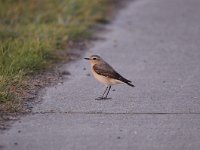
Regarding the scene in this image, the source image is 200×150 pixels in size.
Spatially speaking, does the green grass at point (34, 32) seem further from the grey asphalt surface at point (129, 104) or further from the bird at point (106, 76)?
the bird at point (106, 76)

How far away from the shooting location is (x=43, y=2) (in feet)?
60.2

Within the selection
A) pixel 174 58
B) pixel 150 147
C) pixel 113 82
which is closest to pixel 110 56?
pixel 174 58

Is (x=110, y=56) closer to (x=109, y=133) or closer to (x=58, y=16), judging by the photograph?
(x=58, y=16)

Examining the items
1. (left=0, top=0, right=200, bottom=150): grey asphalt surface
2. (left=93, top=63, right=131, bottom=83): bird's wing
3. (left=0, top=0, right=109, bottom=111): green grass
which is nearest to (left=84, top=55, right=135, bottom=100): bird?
(left=93, top=63, right=131, bottom=83): bird's wing

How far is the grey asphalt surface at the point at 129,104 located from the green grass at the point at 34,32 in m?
0.51

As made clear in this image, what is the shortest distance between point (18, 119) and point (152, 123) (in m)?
1.72

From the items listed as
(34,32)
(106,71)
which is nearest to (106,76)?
(106,71)

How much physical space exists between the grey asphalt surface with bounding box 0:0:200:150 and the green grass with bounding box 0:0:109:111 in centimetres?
51

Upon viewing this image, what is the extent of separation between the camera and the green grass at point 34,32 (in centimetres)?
1117

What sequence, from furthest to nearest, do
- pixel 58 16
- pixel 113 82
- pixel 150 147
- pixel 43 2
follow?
pixel 43 2
pixel 58 16
pixel 113 82
pixel 150 147

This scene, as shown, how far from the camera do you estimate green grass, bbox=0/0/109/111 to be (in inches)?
440

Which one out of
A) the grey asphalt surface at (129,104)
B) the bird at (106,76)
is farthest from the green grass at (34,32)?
the bird at (106,76)

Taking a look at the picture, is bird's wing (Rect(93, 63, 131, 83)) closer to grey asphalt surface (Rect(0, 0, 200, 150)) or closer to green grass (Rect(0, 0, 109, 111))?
grey asphalt surface (Rect(0, 0, 200, 150))

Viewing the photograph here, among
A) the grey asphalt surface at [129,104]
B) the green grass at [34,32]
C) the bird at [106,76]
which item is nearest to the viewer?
the grey asphalt surface at [129,104]
